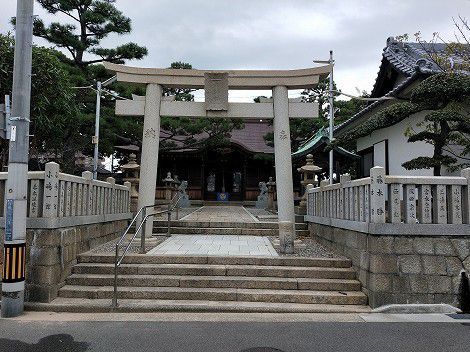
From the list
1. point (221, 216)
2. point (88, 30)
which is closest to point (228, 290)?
point (221, 216)

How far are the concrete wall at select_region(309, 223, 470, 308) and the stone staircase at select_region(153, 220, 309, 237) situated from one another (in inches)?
229

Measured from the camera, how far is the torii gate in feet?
33.4

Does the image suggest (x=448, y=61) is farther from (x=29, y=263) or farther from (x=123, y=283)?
(x=29, y=263)

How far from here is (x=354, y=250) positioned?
7594 millimetres

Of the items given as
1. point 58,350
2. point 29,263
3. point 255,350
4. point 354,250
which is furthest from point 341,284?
point 29,263

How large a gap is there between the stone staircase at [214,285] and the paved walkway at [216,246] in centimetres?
80

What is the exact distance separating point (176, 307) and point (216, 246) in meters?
3.42

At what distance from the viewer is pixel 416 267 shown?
6.50 metres

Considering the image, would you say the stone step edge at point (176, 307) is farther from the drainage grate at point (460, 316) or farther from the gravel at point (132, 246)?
the gravel at point (132, 246)

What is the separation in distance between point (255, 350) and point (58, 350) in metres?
2.39

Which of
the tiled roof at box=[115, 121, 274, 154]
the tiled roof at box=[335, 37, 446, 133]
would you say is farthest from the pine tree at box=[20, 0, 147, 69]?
the tiled roof at box=[335, 37, 446, 133]

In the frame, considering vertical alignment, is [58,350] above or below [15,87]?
below

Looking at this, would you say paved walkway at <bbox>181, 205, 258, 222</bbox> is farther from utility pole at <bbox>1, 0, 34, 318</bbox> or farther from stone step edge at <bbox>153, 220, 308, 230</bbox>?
utility pole at <bbox>1, 0, 34, 318</bbox>

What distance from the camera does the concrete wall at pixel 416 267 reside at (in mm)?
6473
